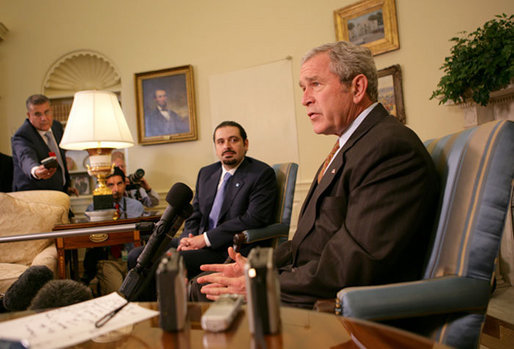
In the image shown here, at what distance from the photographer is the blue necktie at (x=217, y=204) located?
2527 millimetres

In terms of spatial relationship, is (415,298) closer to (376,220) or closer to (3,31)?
(376,220)

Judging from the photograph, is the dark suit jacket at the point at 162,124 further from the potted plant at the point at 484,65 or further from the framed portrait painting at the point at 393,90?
the potted plant at the point at 484,65

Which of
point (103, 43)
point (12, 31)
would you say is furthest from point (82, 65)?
point (12, 31)

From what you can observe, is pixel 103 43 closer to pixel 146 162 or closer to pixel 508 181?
pixel 146 162

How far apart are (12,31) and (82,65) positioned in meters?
0.89

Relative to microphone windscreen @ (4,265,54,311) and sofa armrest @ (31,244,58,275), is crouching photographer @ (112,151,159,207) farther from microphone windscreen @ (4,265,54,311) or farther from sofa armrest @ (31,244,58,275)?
microphone windscreen @ (4,265,54,311)

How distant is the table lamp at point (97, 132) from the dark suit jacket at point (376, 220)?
84.6 inches

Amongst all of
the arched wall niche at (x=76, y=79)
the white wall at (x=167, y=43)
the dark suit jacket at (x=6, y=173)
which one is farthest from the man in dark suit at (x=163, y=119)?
the dark suit jacket at (x=6, y=173)

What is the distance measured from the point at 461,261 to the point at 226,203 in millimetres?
1719

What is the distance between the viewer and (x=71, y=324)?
729 mm

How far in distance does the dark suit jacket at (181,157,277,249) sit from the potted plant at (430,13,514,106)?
4.93 ft

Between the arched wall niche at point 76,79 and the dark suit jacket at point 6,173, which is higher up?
the arched wall niche at point 76,79

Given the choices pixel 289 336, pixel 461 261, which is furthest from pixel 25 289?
pixel 461 261

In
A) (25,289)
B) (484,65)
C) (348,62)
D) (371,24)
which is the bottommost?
(25,289)
